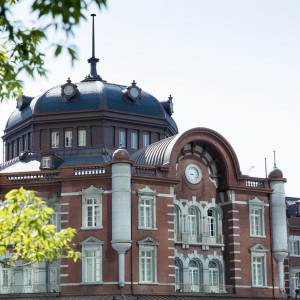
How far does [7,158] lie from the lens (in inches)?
2269

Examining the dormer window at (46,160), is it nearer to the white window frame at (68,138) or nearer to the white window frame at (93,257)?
the white window frame at (68,138)

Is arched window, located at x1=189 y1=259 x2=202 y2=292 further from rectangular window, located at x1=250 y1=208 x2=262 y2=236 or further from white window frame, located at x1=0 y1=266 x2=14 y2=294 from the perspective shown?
white window frame, located at x1=0 y1=266 x2=14 y2=294

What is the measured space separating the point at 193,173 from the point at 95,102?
9.77 m

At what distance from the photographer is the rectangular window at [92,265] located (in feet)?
140

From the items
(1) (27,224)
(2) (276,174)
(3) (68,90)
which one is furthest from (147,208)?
(1) (27,224)

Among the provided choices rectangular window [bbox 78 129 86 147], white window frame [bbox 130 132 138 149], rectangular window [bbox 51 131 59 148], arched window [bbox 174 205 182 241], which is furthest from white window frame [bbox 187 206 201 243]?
rectangular window [bbox 51 131 59 148]

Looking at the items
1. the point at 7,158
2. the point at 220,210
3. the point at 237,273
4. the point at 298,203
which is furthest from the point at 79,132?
the point at 298,203

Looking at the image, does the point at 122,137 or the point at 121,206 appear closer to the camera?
the point at 121,206

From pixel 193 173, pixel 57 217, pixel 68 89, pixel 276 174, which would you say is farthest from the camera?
pixel 68 89

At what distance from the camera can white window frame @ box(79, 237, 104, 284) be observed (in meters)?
42.7

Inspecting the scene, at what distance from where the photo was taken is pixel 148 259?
43.8 m

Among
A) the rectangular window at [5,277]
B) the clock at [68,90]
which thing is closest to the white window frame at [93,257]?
the rectangular window at [5,277]

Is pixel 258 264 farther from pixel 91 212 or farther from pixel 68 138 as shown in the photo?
pixel 68 138

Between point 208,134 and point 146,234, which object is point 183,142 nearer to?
point 208,134
